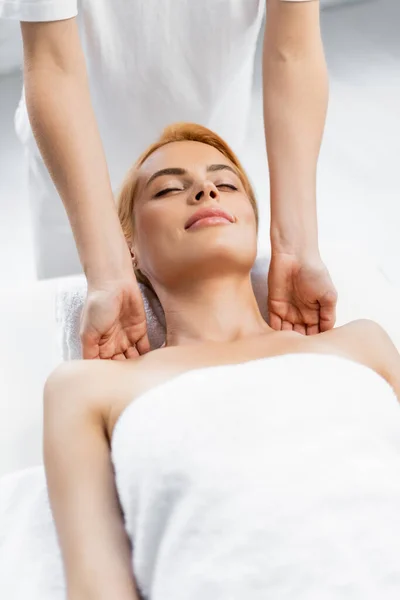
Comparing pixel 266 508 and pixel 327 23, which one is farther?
pixel 327 23

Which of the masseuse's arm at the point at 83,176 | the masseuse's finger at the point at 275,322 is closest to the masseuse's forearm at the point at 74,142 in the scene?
the masseuse's arm at the point at 83,176

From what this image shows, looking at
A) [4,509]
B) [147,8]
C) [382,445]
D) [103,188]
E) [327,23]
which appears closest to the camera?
[382,445]

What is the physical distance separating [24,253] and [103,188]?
A: 3.26ft

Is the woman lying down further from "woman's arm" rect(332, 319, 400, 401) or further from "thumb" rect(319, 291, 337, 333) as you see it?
"thumb" rect(319, 291, 337, 333)

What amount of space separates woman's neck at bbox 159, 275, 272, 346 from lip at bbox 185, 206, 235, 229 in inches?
4.1

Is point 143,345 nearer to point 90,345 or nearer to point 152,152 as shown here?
point 90,345

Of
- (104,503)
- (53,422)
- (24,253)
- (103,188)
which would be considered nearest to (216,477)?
(104,503)

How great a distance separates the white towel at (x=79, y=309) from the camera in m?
1.62

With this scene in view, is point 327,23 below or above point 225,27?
below

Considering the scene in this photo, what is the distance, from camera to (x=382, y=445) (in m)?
1.20

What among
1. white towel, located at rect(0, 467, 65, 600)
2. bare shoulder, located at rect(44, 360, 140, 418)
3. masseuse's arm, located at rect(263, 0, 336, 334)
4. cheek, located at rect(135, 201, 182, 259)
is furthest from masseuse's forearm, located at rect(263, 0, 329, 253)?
white towel, located at rect(0, 467, 65, 600)

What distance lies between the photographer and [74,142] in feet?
4.89

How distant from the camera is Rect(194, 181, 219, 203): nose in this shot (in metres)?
1.50

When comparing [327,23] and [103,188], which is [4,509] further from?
[327,23]
